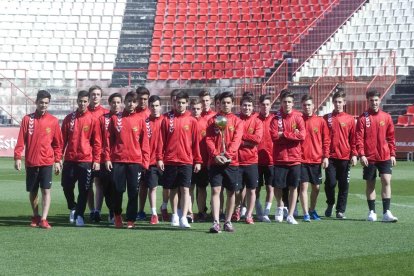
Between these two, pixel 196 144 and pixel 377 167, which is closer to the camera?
pixel 196 144

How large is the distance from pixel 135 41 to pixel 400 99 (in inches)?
473

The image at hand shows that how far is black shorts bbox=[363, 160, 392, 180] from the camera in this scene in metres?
14.3

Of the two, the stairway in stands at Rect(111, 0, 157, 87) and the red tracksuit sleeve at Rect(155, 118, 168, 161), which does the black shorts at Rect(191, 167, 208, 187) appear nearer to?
the red tracksuit sleeve at Rect(155, 118, 168, 161)

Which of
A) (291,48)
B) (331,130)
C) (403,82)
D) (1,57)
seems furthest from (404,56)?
(331,130)

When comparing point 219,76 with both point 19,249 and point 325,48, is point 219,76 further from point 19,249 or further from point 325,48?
point 19,249

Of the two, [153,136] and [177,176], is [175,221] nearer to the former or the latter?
[177,176]

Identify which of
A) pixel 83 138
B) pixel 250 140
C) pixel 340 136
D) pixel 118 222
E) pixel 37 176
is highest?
pixel 340 136

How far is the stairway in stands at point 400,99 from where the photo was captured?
34.1 meters

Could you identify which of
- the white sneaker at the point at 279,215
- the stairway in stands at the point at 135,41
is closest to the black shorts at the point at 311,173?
the white sneaker at the point at 279,215

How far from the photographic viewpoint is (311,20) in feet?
129

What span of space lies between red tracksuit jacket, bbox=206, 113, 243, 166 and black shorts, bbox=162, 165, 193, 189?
23.5 inches

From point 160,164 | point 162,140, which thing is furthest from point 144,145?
point 160,164

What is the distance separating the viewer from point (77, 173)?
13945 millimetres

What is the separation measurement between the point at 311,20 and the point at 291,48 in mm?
2199
